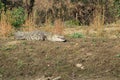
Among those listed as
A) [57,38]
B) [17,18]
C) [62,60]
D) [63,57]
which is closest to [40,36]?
[57,38]

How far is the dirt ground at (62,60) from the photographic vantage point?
7.86 m

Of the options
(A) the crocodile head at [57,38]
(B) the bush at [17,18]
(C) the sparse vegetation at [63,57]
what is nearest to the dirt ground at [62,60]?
Result: (C) the sparse vegetation at [63,57]

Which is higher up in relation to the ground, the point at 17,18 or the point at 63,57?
the point at 17,18

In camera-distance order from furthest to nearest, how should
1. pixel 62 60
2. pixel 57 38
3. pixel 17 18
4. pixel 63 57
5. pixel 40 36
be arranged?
pixel 17 18, pixel 40 36, pixel 57 38, pixel 63 57, pixel 62 60

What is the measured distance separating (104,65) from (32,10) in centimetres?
920

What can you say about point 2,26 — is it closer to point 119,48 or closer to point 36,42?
point 36,42

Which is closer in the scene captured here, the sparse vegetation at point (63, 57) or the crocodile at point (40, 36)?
the sparse vegetation at point (63, 57)

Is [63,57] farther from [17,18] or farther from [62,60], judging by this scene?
[17,18]

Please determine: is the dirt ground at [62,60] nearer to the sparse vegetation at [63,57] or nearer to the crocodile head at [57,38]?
the sparse vegetation at [63,57]

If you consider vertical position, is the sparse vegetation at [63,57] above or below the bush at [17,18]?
below

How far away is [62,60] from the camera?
8.33 meters

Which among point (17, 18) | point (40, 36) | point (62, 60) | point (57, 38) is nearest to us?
point (62, 60)

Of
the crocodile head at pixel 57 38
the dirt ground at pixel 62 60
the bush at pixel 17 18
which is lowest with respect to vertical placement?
the dirt ground at pixel 62 60

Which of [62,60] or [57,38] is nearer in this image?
[62,60]
